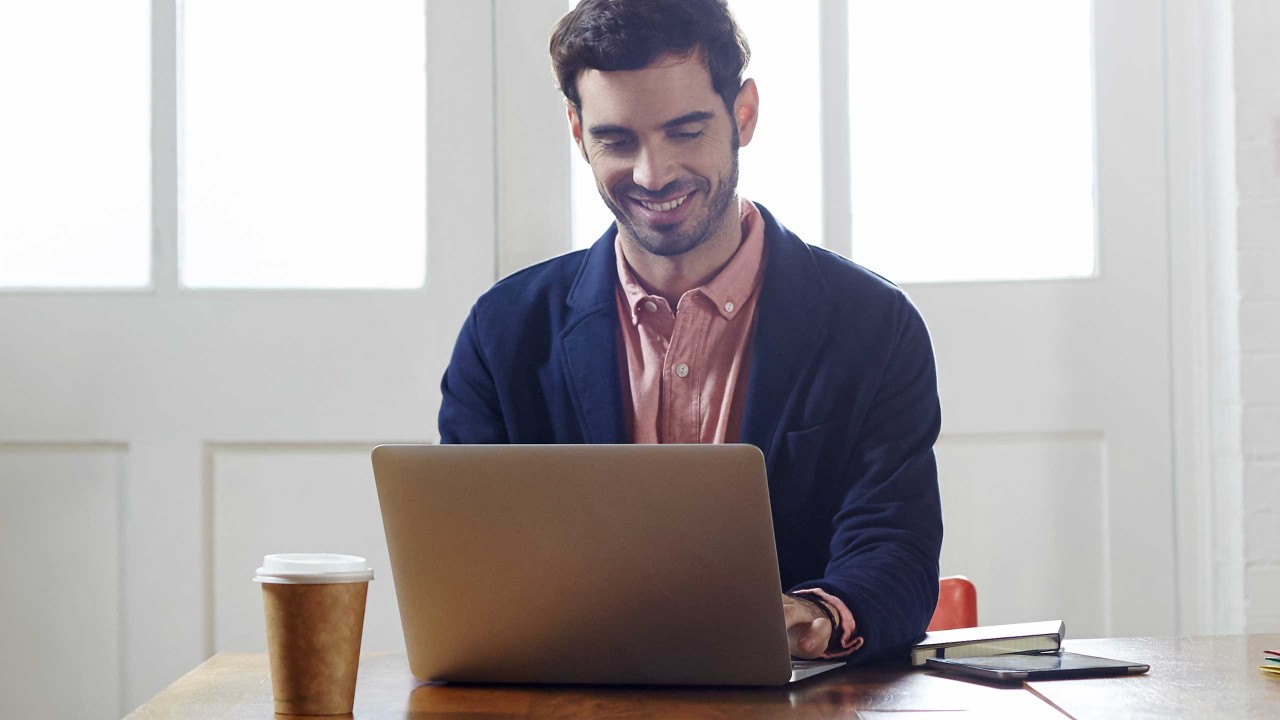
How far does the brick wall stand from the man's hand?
1.23 metres

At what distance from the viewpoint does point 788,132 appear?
7.10 ft

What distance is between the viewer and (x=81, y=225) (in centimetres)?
217

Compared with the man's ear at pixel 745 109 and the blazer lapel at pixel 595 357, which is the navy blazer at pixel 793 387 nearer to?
the blazer lapel at pixel 595 357

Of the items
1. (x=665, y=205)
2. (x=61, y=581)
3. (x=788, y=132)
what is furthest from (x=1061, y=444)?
(x=61, y=581)

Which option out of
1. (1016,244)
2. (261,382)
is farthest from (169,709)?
(1016,244)

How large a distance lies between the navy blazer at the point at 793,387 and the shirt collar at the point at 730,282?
0.5 inches

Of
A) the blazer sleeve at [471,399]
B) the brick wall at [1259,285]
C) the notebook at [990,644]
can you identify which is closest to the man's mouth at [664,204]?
the blazer sleeve at [471,399]

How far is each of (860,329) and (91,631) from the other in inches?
54.8

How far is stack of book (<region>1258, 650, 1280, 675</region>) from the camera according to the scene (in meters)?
0.98

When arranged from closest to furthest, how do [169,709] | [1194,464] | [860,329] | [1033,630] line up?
[169,709], [1033,630], [860,329], [1194,464]

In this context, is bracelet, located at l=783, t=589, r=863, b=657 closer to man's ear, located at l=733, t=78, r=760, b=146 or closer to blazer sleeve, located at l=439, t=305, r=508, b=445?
blazer sleeve, located at l=439, t=305, r=508, b=445

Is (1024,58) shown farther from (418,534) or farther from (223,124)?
(418,534)

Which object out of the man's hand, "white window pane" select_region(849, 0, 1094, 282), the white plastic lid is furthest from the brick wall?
the white plastic lid

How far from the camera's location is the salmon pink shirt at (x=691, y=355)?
1.50 m
